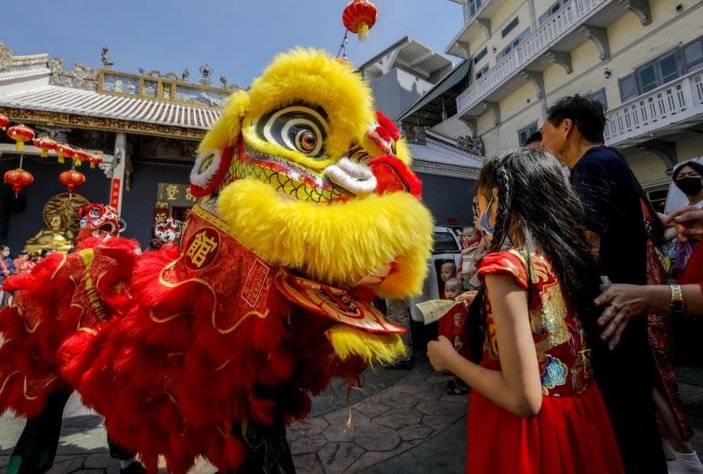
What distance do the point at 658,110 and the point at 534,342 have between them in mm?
9719

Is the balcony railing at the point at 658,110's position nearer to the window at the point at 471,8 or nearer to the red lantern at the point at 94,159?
the window at the point at 471,8

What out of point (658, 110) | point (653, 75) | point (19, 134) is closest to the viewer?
point (19, 134)

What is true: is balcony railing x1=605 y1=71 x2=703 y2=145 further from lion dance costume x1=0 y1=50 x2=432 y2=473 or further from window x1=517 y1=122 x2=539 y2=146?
lion dance costume x1=0 y1=50 x2=432 y2=473

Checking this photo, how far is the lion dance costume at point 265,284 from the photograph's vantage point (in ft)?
3.37

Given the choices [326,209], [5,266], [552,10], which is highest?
[552,10]

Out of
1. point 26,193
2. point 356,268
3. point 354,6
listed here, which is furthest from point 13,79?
point 356,268

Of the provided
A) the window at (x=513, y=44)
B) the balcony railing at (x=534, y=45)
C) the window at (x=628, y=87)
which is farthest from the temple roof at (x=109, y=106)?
the window at (x=513, y=44)

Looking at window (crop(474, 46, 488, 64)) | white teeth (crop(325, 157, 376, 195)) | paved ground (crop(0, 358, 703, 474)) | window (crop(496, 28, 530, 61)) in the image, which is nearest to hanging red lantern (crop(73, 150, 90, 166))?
paved ground (crop(0, 358, 703, 474))

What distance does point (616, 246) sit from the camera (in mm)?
1354

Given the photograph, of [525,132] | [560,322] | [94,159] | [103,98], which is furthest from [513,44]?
[560,322]

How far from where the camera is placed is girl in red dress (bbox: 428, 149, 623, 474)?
846 millimetres

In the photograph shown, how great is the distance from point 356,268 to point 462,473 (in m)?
1.68

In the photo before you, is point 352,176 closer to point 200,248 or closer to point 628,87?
point 200,248

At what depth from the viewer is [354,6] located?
2234 millimetres
